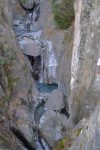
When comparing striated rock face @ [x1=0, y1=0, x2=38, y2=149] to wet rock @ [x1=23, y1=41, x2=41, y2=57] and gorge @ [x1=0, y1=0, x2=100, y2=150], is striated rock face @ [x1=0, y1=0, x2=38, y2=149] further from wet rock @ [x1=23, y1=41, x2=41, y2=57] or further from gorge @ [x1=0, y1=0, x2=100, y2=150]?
wet rock @ [x1=23, y1=41, x2=41, y2=57]

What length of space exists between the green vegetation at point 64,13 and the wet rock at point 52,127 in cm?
511

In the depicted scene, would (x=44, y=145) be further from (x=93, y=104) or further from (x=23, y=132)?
(x=93, y=104)

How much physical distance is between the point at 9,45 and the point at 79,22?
4139 millimetres

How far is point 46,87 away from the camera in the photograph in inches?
643

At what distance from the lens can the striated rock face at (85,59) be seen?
1094 centimetres

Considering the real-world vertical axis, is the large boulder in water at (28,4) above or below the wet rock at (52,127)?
above

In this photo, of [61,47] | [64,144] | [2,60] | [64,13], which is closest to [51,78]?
[61,47]

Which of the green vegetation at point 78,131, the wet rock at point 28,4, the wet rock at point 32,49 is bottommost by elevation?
the green vegetation at point 78,131

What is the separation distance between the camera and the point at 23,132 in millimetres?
12750

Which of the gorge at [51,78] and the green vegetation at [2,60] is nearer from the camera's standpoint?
the gorge at [51,78]

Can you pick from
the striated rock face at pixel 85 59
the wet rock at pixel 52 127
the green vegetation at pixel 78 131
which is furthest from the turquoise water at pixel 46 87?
the green vegetation at pixel 78 131

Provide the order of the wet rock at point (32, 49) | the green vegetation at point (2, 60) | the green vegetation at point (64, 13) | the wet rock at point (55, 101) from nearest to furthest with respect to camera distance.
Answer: the wet rock at point (55, 101) < the green vegetation at point (2, 60) < the green vegetation at point (64, 13) < the wet rock at point (32, 49)

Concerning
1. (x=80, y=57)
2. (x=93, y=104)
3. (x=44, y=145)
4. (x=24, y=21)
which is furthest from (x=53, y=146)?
(x=24, y=21)

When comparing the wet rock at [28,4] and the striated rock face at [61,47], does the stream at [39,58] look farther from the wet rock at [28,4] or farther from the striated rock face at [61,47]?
the wet rock at [28,4]
